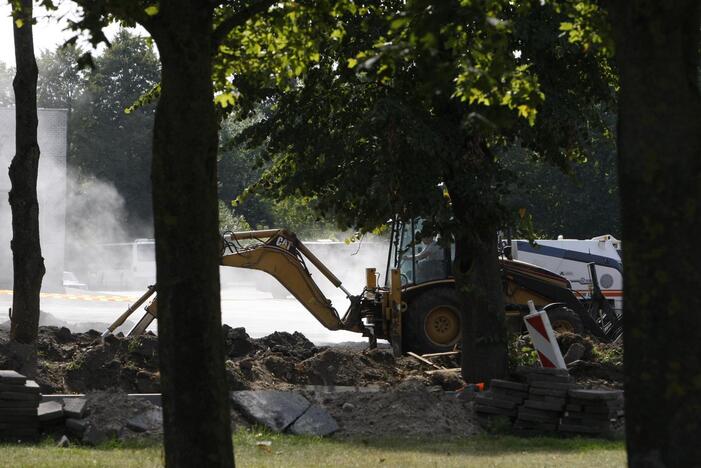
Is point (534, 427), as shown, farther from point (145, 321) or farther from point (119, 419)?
point (145, 321)

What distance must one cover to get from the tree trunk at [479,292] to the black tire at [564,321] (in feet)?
15.6

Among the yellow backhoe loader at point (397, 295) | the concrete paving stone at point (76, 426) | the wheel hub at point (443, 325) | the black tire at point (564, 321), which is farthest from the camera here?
the black tire at point (564, 321)

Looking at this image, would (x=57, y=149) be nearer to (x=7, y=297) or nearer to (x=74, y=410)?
(x=7, y=297)

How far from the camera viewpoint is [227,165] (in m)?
77.1

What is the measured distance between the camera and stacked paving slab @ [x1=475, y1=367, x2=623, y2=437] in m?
13.1

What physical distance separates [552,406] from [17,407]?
19.1 feet

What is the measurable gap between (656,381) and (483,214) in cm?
984

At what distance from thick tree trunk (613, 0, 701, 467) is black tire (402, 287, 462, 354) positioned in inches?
580

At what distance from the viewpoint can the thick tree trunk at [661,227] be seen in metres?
5.39

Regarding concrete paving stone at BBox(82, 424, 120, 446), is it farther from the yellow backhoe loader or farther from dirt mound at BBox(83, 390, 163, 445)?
the yellow backhoe loader

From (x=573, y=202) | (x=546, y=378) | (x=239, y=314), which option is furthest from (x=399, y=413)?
(x=573, y=202)

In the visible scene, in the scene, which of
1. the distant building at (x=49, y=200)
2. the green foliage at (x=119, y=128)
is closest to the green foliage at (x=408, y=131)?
the distant building at (x=49, y=200)

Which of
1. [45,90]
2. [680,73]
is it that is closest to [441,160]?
[680,73]

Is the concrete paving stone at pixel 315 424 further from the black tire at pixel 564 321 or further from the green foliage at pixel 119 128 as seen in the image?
the green foliage at pixel 119 128
